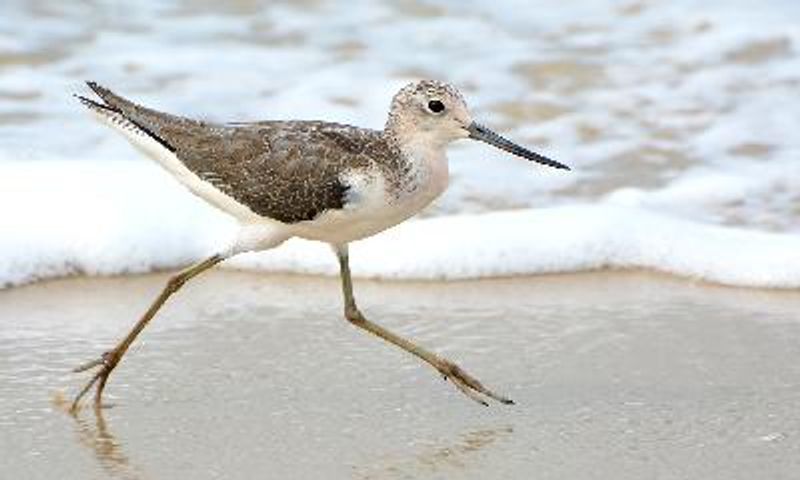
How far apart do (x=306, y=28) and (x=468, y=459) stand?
17.5 ft

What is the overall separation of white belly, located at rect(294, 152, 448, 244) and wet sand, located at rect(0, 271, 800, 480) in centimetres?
49

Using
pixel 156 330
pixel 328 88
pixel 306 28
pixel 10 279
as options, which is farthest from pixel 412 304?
pixel 306 28

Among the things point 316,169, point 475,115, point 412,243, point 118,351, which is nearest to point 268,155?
point 316,169

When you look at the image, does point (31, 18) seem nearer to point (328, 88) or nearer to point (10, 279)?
point (328, 88)

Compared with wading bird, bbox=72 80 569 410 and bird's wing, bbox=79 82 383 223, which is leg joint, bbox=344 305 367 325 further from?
bird's wing, bbox=79 82 383 223

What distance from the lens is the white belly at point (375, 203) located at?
5.59 meters

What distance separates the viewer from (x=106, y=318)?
260 inches

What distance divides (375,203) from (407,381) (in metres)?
0.66

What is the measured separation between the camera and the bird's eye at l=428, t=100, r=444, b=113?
18.8 feet

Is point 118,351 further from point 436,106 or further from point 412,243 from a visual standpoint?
point 412,243

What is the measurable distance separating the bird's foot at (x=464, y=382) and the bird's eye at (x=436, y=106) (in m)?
0.70

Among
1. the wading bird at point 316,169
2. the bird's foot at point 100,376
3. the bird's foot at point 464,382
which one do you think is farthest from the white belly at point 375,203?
the bird's foot at point 100,376

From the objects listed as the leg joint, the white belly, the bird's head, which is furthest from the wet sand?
the bird's head

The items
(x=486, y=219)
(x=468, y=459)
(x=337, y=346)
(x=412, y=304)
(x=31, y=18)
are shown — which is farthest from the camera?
(x=31, y=18)
